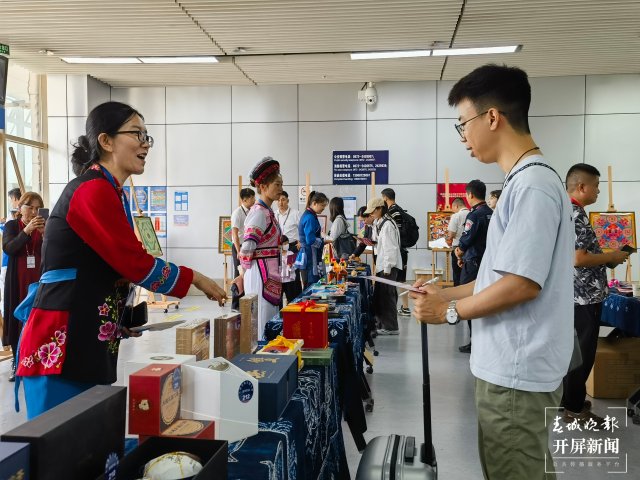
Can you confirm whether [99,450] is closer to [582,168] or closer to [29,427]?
[29,427]

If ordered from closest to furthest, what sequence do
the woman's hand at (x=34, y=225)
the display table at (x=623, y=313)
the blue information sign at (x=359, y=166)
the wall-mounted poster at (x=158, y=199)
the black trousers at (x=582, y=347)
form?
the black trousers at (x=582, y=347), the display table at (x=623, y=313), the woman's hand at (x=34, y=225), the blue information sign at (x=359, y=166), the wall-mounted poster at (x=158, y=199)

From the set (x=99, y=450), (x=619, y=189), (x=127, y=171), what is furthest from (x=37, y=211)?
(x=619, y=189)

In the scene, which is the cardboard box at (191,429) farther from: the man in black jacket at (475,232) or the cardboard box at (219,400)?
the man in black jacket at (475,232)

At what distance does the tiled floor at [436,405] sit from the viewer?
2.79m

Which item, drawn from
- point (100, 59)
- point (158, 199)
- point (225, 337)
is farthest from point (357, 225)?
point (225, 337)

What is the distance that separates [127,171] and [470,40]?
618cm

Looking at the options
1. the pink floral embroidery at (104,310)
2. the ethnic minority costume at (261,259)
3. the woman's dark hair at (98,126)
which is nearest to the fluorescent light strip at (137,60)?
the ethnic minority costume at (261,259)

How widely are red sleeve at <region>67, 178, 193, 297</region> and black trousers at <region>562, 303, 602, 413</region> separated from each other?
2647 millimetres

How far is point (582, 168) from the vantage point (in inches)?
121

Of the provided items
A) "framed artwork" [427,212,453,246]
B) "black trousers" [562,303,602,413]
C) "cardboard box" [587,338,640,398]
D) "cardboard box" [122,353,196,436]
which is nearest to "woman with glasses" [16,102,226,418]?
"cardboard box" [122,353,196,436]

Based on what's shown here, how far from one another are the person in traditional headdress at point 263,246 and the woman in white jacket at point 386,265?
90.0 inches

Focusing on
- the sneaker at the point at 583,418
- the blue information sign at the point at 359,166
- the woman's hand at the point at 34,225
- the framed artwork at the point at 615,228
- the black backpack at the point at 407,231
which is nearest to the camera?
the sneaker at the point at 583,418

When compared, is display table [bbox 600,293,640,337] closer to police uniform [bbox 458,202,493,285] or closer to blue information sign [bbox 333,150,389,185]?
police uniform [bbox 458,202,493,285]
